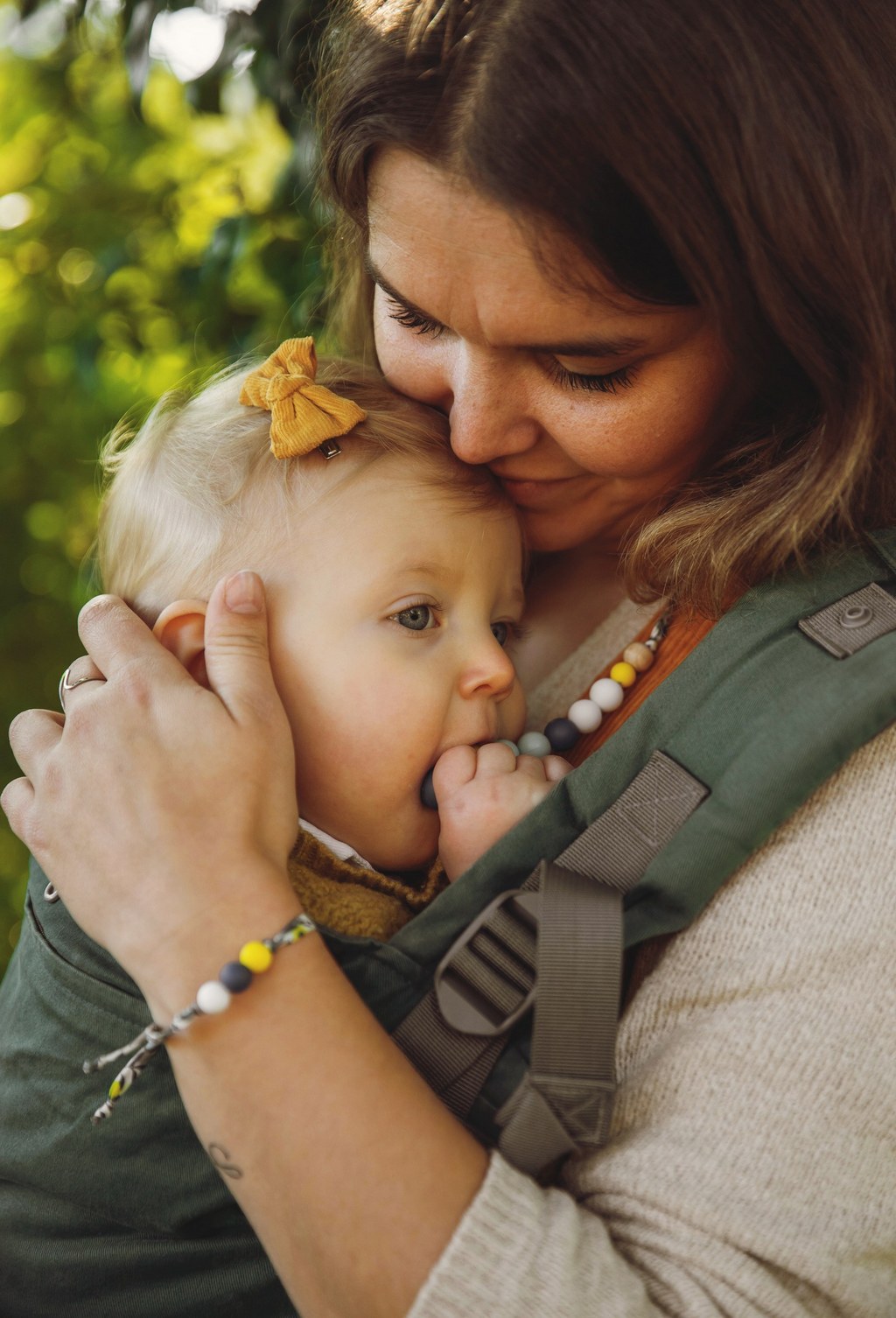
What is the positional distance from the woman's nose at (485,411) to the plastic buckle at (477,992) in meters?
0.66

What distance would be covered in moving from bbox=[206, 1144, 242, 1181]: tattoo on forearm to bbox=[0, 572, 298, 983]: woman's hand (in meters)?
0.20

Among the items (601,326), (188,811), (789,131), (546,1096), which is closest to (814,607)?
(601,326)

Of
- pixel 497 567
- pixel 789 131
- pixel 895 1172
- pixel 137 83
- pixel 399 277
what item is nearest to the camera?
pixel 895 1172

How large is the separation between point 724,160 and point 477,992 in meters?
0.98

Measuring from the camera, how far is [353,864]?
151 centimetres

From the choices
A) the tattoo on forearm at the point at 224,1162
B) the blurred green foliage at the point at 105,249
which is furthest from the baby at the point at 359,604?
the blurred green foliage at the point at 105,249

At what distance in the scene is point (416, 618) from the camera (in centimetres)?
152

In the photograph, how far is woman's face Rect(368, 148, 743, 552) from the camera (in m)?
1.28

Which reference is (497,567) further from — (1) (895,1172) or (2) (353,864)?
(1) (895,1172)

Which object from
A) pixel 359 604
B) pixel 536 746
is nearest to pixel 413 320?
pixel 359 604

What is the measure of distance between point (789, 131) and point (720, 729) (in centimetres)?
69

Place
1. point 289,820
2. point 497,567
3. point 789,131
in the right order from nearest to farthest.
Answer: point 789,131, point 289,820, point 497,567

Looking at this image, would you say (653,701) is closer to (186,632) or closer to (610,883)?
(610,883)

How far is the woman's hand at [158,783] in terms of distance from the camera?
1.17 meters
